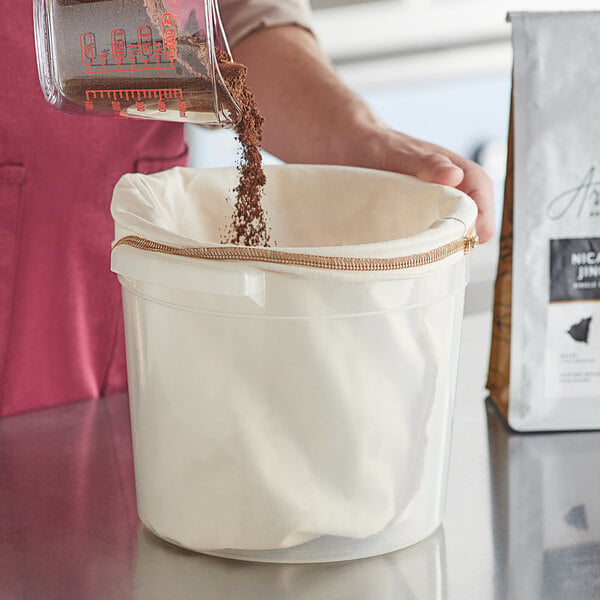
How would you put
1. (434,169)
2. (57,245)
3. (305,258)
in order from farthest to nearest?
(57,245), (434,169), (305,258)

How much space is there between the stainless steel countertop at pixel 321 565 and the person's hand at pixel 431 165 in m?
0.19

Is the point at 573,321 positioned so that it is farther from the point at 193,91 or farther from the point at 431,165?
the point at 193,91

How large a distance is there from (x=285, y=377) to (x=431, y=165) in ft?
0.89

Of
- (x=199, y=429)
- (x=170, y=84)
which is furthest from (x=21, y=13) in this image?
(x=199, y=429)

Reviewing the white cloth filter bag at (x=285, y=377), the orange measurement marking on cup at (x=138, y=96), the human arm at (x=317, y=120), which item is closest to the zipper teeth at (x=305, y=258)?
the white cloth filter bag at (x=285, y=377)

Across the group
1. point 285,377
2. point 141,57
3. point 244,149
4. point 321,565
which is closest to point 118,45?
point 141,57

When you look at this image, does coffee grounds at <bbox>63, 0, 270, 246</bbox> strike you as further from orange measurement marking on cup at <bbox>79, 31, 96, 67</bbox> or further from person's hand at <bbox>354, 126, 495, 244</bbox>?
person's hand at <bbox>354, 126, 495, 244</bbox>

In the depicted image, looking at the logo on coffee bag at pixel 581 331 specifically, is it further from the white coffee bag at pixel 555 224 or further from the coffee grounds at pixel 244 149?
the coffee grounds at pixel 244 149

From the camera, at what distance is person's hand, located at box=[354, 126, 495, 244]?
2.44 ft

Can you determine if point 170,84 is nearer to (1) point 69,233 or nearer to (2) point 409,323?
(2) point 409,323

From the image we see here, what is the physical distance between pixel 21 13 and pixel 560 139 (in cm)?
50

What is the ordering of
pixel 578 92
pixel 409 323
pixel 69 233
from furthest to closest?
pixel 69 233 < pixel 578 92 < pixel 409 323

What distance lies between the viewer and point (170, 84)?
2.08ft

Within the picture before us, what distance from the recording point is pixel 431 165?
2.46ft
